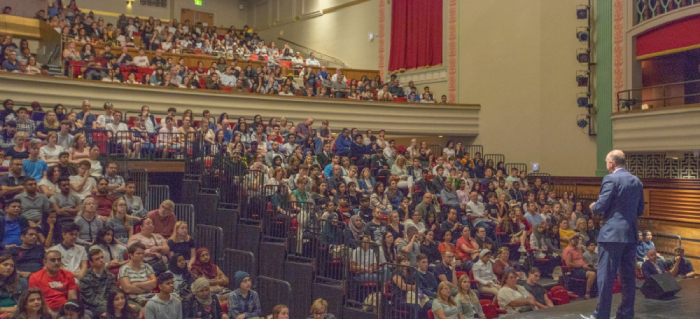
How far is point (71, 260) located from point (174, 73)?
7873 millimetres

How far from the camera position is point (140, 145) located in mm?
10258

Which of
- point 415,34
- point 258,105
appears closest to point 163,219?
point 258,105

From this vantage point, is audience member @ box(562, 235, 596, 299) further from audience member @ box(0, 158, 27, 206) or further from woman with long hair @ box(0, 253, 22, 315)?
audience member @ box(0, 158, 27, 206)

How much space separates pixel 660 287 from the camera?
6.47 meters

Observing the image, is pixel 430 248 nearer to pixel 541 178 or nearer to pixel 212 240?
pixel 212 240

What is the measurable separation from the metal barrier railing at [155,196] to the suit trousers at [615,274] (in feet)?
21.2

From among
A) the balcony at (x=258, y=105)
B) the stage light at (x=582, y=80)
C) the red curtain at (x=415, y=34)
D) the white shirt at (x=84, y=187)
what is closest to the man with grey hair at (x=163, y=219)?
the white shirt at (x=84, y=187)

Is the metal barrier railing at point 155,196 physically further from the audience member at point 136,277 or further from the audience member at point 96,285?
the audience member at point 96,285

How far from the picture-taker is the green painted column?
47.9 ft

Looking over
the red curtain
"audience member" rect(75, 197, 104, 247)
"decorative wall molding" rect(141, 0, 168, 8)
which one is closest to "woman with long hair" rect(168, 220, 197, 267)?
"audience member" rect(75, 197, 104, 247)

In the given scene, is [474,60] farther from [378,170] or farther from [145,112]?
[145,112]

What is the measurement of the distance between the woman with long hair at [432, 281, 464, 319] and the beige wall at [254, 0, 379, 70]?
514 inches

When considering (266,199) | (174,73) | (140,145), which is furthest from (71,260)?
(174,73)

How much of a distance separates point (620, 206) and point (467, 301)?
274 centimetres
